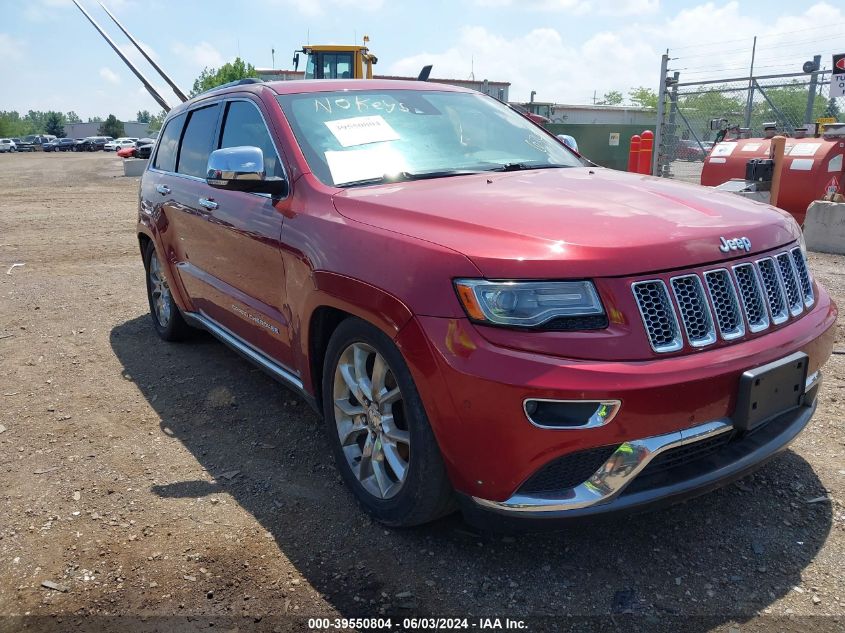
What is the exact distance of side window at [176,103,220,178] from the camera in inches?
171

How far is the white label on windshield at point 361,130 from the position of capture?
131 inches

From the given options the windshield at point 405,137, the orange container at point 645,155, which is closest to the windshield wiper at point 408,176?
the windshield at point 405,137

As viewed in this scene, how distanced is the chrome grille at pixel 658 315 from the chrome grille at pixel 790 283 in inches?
27.0

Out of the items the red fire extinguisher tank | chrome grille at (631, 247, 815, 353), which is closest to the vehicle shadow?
chrome grille at (631, 247, 815, 353)

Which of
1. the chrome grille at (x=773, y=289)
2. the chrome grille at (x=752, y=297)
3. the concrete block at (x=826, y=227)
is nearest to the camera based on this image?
the chrome grille at (x=752, y=297)

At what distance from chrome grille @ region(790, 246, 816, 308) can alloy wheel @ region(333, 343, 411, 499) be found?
5.41ft

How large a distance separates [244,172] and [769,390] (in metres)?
2.31

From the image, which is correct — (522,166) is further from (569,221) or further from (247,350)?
(247,350)

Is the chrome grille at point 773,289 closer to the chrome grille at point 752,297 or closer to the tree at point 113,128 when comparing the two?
the chrome grille at point 752,297

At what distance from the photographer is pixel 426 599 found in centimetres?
244

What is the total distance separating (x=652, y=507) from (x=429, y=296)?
39.2 inches

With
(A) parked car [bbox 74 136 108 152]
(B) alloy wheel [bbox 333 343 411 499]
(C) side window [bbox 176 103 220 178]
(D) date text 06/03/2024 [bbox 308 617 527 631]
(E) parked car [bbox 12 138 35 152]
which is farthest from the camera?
(E) parked car [bbox 12 138 35 152]

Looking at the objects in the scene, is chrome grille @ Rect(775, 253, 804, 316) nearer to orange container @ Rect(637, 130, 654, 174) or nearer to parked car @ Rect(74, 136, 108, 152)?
orange container @ Rect(637, 130, 654, 174)

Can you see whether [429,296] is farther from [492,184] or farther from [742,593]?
[742,593]
